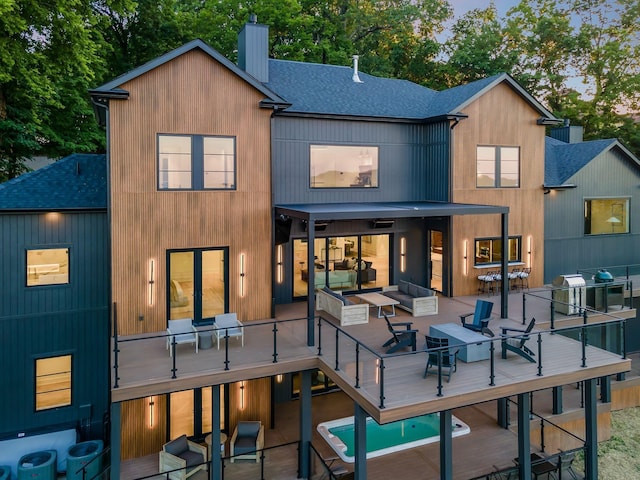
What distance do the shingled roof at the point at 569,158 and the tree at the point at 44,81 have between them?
17.9 m

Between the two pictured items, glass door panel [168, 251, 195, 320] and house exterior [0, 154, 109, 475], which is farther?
glass door panel [168, 251, 195, 320]

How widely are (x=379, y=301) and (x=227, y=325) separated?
4547 mm

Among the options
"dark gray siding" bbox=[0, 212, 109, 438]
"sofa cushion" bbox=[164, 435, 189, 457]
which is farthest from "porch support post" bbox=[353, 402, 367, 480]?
"dark gray siding" bbox=[0, 212, 109, 438]

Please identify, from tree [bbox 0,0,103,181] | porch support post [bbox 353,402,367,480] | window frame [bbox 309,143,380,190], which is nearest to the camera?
porch support post [bbox 353,402,367,480]

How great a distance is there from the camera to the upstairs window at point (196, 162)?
11.6 m

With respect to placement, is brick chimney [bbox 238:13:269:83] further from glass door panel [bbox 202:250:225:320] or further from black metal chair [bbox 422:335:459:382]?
black metal chair [bbox 422:335:459:382]

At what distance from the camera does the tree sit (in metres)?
14.4

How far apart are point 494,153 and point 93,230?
1299 centimetres

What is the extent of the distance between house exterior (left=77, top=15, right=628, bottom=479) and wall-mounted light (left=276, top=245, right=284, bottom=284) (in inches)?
1.4

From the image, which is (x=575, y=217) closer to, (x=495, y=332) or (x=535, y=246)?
(x=535, y=246)

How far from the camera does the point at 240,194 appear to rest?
1231cm

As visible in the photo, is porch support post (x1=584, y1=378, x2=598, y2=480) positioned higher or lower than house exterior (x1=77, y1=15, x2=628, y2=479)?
lower

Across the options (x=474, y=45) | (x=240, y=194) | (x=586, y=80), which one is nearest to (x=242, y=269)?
(x=240, y=194)

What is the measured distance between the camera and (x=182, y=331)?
10727 millimetres
